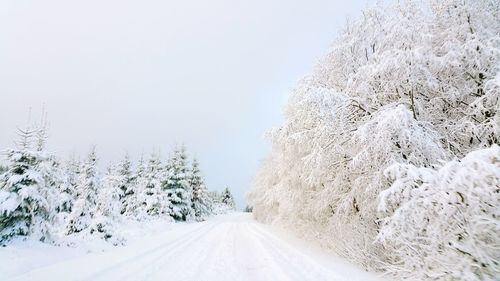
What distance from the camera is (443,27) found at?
9.32 m

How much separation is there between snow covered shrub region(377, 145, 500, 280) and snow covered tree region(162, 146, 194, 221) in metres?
31.5

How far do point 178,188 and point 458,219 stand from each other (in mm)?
34809

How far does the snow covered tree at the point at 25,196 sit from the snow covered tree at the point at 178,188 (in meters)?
24.4

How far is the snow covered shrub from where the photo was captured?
15.1ft

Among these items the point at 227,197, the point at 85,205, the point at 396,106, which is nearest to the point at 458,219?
the point at 396,106

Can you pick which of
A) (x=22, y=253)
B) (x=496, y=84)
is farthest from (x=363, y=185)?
(x=22, y=253)

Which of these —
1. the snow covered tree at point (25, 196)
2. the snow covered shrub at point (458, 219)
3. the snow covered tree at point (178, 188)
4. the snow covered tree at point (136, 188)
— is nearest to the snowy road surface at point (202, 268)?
the snow covered shrub at point (458, 219)

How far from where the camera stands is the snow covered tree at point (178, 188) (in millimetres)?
35844

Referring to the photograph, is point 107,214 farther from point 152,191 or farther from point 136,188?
point 136,188

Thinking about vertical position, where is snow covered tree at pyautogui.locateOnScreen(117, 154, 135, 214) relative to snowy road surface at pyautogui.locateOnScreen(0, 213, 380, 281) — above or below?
above

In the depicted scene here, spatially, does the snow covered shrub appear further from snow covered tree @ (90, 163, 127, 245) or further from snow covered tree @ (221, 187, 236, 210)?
snow covered tree @ (221, 187, 236, 210)

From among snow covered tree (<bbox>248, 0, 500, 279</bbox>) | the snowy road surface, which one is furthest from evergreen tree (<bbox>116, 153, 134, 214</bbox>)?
snow covered tree (<bbox>248, 0, 500, 279</bbox>)

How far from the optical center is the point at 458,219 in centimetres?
490

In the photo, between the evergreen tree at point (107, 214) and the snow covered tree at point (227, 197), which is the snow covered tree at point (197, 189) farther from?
the snow covered tree at point (227, 197)
